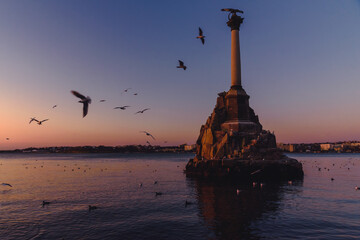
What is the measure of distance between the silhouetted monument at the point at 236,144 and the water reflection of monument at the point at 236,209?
991 centimetres

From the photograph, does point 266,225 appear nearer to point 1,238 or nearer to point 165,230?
point 165,230

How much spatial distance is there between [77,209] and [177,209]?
9.54 m

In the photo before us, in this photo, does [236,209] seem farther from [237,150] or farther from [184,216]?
[237,150]

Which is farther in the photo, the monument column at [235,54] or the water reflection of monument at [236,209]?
the monument column at [235,54]

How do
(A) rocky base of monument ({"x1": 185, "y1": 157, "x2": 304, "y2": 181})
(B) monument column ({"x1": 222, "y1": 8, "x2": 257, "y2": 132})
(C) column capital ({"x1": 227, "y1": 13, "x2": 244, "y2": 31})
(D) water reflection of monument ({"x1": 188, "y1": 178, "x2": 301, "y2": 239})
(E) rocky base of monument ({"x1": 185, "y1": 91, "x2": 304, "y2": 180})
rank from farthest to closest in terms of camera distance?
1. (C) column capital ({"x1": 227, "y1": 13, "x2": 244, "y2": 31})
2. (B) monument column ({"x1": 222, "y1": 8, "x2": 257, "y2": 132})
3. (E) rocky base of monument ({"x1": 185, "y1": 91, "x2": 304, "y2": 180})
4. (A) rocky base of monument ({"x1": 185, "y1": 157, "x2": 304, "y2": 181})
5. (D) water reflection of monument ({"x1": 188, "y1": 178, "x2": 301, "y2": 239})

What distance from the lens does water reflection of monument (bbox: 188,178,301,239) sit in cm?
1697

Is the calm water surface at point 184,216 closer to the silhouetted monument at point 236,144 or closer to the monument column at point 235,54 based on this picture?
the silhouetted monument at point 236,144

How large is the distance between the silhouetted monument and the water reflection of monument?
9909 millimetres

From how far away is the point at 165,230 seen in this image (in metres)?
17.3

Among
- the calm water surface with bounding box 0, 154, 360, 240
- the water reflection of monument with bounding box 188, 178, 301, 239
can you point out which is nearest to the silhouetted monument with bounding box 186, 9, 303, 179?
the water reflection of monument with bounding box 188, 178, 301, 239

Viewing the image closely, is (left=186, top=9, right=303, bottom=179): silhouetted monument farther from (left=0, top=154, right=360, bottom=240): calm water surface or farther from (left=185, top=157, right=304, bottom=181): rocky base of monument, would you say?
(left=0, top=154, right=360, bottom=240): calm water surface

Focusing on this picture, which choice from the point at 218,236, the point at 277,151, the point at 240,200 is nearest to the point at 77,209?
the point at 218,236

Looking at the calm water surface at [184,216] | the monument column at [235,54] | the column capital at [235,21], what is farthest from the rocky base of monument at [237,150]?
the column capital at [235,21]

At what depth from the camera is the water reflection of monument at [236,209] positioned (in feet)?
55.7
